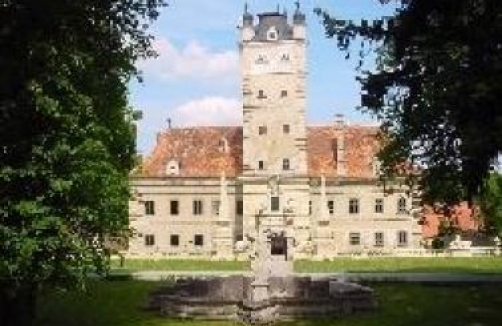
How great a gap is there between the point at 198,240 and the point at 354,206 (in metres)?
12.6

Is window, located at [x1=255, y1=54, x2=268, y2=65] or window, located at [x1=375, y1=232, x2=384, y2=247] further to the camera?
window, located at [x1=375, y1=232, x2=384, y2=247]

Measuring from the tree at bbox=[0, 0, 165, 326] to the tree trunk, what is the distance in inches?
17.3

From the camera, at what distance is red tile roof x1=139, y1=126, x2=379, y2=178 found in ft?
243

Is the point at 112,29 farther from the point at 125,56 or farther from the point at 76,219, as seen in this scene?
the point at 76,219

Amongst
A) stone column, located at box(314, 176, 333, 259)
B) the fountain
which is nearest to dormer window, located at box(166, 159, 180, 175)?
stone column, located at box(314, 176, 333, 259)

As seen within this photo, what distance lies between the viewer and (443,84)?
21469 millimetres

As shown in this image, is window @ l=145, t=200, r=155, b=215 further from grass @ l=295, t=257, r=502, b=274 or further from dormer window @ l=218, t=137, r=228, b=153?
grass @ l=295, t=257, r=502, b=274

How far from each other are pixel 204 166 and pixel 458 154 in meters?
50.4

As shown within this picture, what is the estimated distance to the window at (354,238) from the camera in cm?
7362

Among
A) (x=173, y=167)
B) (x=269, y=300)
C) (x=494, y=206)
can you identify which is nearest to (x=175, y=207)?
(x=173, y=167)

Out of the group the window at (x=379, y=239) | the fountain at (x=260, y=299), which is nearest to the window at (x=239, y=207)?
the window at (x=379, y=239)

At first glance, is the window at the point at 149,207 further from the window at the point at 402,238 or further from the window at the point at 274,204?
the window at the point at 402,238

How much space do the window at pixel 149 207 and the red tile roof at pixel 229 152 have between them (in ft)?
7.15

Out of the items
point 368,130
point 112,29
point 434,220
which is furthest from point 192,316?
point 434,220
